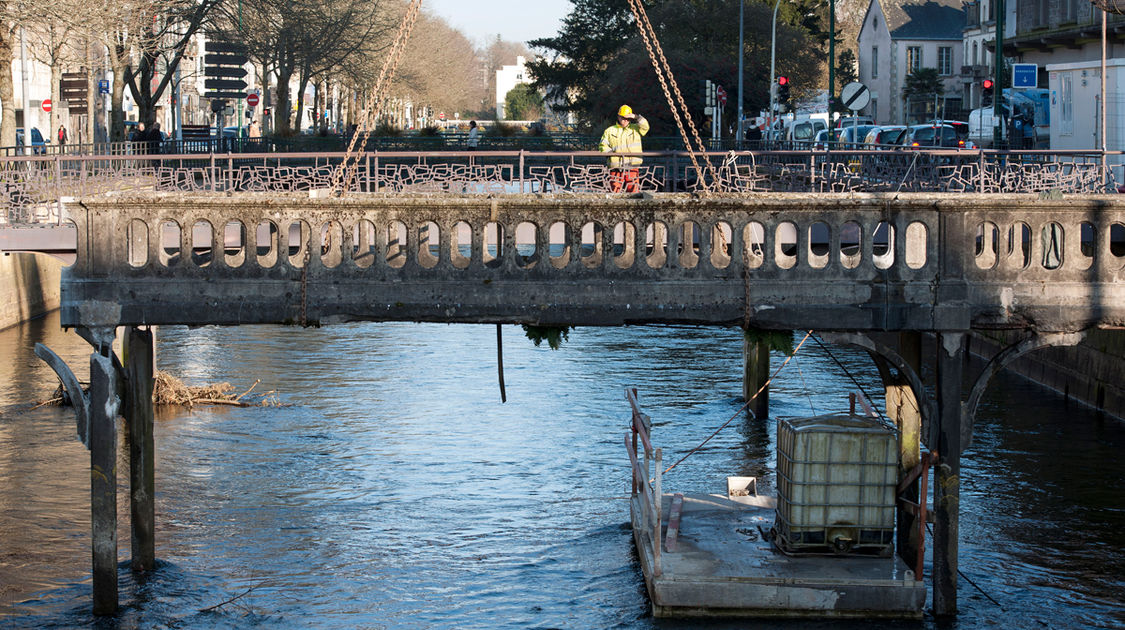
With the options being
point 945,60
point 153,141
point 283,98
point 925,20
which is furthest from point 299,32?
point 925,20

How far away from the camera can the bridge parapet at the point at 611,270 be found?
11930 mm

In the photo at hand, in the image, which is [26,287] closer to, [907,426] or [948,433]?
[907,426]

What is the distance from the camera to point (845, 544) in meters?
13.1

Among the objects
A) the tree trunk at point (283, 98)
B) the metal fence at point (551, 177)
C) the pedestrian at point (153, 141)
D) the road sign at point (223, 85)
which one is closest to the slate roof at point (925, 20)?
the tree trunk at point (283, 98)

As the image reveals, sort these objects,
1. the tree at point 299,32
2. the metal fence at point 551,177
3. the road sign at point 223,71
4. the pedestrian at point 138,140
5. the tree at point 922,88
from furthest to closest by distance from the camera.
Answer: the tree at point 922,88, the tree at point 299,32, the pedestrian at point 138,140, the road sign at point 223,71, the metal fence at point 551,177

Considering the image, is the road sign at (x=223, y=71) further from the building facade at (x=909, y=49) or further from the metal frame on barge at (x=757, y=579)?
the building facade at (x=909, y=49)

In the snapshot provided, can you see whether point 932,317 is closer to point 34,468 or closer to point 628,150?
point 628,150

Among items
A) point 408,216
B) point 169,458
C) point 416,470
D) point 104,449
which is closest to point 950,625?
point 408,216

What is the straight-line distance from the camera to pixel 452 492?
19156mm

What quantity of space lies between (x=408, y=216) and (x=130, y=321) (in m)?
2.54

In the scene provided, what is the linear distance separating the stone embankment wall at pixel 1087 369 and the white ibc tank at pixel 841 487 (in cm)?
954

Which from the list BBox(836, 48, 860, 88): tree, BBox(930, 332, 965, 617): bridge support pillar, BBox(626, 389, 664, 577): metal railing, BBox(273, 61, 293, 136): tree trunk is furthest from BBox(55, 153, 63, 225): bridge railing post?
BBox(836, 48, 860, 88): tree

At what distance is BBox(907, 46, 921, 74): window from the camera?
302 feet

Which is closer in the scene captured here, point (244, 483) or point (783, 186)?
point (244, 483)
